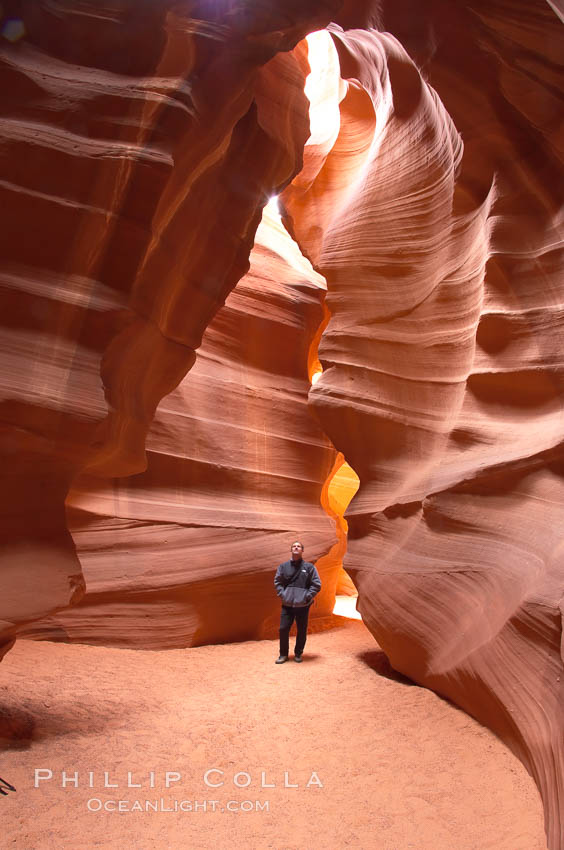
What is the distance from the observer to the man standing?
24.4 feet

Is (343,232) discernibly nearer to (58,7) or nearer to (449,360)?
(449,360)

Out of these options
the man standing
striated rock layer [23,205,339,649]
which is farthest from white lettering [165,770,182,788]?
striated rock layer [23,205,339,649]

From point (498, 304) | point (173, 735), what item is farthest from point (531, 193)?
point (173, 735)

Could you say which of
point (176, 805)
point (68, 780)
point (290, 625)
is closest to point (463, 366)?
point (290, 625)

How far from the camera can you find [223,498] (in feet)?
29.8

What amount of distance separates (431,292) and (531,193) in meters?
1.62

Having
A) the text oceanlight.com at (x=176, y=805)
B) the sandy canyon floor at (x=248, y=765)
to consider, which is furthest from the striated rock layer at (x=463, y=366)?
the text oceanlight.com at (x=176, y=805)

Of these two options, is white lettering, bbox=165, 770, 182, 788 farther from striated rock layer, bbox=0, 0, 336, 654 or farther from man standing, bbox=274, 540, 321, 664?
man standing, bbox=274, 540, 321, 664

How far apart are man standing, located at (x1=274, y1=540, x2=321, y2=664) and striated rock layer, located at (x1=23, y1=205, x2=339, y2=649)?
45.3 inches

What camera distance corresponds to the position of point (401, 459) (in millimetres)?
A: 6961

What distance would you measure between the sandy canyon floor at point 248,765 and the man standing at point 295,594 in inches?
28.2

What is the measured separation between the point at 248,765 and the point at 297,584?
122 inches

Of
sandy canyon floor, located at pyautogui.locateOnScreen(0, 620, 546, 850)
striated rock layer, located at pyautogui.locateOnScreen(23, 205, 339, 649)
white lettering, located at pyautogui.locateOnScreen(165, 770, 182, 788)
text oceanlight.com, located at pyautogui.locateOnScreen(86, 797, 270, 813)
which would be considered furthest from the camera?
striated rock layer, located at pyautogui.locateOnScreen(23, 205, 339, 649)

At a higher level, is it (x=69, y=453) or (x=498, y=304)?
(x=498, y=304)
